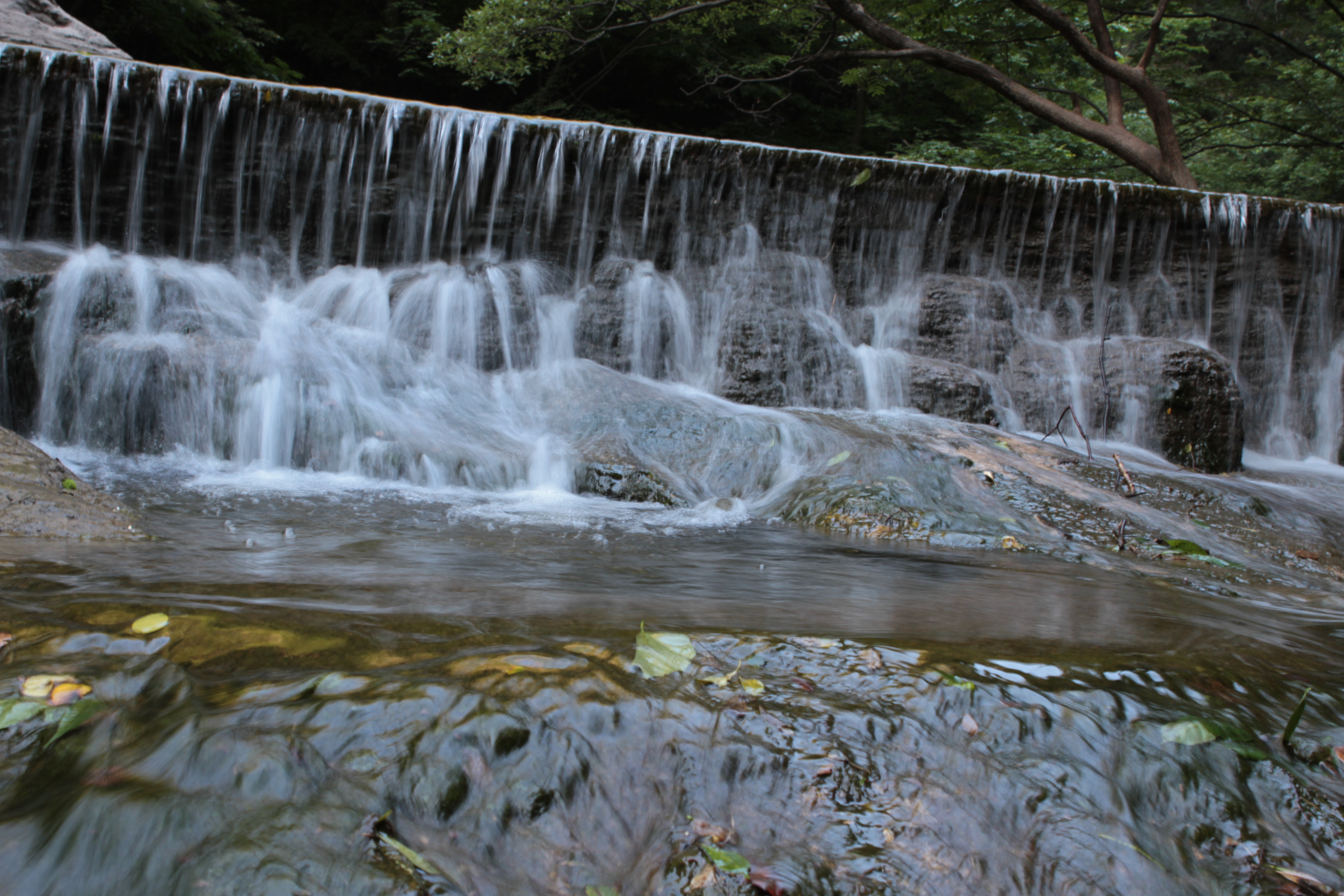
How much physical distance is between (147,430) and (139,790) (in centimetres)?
553

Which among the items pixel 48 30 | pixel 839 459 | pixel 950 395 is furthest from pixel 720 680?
pixel 48 30

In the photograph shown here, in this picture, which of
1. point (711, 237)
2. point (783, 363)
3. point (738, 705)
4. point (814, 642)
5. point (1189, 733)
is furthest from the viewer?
point (711, 237)

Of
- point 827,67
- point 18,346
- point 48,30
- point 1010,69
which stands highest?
point 827,67

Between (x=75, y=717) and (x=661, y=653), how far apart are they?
1231 millimetres

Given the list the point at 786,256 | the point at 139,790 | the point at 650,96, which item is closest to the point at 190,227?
the point at 786,256

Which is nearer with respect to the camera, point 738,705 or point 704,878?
point 704,878

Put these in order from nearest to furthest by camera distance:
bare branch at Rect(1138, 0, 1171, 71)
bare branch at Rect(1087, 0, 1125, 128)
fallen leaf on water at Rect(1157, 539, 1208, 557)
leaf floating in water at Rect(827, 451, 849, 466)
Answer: fallen leaf on water at Rect(1157, 539, 1208, 557), leaf floating in water at Rect(827, 451, 849, 466), bare branch at Rect(1138, 0, 1171, 71), bare branch at Rect(1087, 0, 1125, 128)

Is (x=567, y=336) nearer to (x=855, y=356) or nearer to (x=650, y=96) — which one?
(x=855, y=356)

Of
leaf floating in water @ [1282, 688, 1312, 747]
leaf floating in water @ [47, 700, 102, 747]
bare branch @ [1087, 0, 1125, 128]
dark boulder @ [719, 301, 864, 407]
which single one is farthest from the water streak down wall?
leaf floating in water @ [47, 700, 102, 747]

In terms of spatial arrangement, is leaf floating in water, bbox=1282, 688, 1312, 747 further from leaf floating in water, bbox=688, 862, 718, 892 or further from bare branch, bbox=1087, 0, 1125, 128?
bare branch, bbox=1087, 0, 1125, 128

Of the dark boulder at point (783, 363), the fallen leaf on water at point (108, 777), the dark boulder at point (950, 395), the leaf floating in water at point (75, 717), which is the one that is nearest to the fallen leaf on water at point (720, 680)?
the fallen leaf on water at point (108, 777)

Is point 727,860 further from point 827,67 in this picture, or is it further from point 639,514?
point 827,67

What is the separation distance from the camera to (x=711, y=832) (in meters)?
1.59

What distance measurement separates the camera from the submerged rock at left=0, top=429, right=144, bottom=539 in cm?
330
